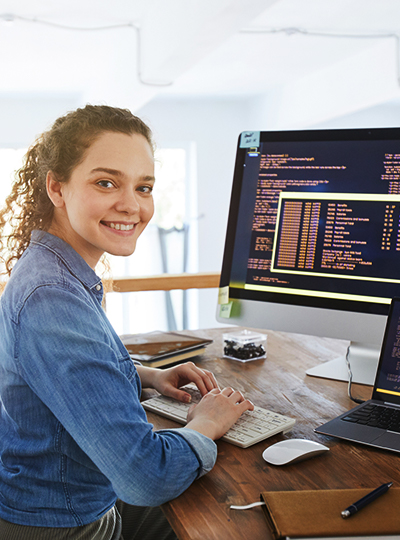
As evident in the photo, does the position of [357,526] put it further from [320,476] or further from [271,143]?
[271,143]

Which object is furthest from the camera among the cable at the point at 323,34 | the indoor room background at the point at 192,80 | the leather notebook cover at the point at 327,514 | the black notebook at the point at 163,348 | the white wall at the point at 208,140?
the white wall at the point at 208,140

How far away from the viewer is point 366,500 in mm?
629

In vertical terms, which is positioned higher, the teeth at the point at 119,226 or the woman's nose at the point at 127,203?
the woman's nose at the point at 127,203

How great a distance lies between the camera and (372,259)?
3.73 feet

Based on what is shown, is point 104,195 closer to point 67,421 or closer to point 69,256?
point 69,256

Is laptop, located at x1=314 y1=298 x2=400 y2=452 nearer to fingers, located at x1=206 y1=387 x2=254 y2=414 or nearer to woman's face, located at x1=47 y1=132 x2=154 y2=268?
fingers, located at x1=206 y1=387 x2=254 y2=414

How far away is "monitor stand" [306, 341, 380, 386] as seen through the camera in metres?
1.15

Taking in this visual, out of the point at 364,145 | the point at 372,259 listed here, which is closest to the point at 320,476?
the point at 372,259

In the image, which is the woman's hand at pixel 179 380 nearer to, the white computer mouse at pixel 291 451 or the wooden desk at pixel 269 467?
the wooden desk at pixel 269 467

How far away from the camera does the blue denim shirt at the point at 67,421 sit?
67 centimetres

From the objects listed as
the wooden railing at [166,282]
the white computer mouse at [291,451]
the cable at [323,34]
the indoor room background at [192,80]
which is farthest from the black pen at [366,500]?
the cable at [323,34]

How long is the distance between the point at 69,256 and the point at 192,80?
4.30 meters

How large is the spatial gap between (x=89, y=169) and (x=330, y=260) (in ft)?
1.93

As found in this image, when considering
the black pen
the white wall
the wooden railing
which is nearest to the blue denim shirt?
the black pen
